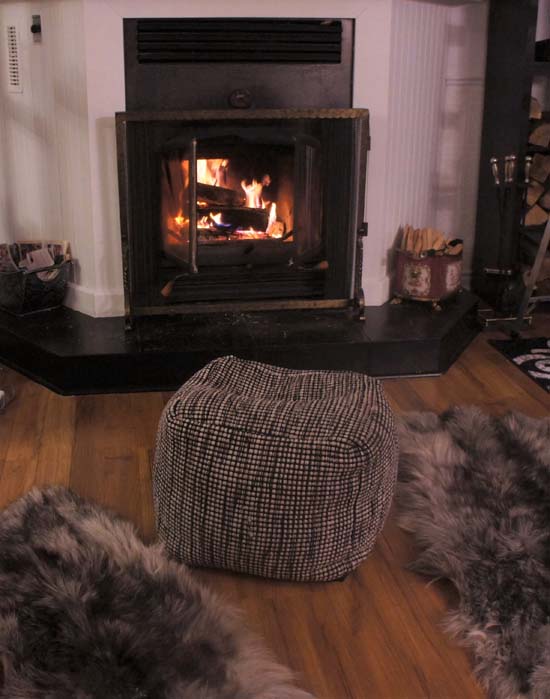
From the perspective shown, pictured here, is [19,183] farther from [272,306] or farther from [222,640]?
[222,640]

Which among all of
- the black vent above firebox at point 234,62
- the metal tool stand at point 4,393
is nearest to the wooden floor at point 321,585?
the metal tool stand at point 4,393

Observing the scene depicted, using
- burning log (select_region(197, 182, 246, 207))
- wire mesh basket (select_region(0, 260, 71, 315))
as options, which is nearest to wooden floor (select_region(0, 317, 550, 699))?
wire mesh basket (select_region(0, 260, 71, 315))

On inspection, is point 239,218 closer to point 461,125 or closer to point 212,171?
point 212,171

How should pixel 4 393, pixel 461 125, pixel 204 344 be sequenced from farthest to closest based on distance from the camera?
pixel 461 125, pixel 204 344, pixel 4 393

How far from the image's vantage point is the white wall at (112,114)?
120 inches

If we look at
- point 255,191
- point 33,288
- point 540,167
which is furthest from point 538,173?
Answer: point 33,288

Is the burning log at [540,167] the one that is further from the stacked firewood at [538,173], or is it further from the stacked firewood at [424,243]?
the stacked firewood at [424,243]

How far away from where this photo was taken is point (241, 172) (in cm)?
326

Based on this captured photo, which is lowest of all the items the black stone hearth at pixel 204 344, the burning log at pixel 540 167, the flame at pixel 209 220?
the black stone hearth at pixel 204 344

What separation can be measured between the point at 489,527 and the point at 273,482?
0.54 meters

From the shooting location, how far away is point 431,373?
3221 mm

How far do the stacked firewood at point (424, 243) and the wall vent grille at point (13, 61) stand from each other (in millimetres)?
1490

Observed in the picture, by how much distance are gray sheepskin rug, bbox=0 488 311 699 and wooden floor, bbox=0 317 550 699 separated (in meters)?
0.11

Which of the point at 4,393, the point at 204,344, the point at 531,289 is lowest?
the point at 4,393
